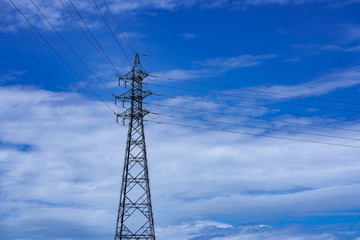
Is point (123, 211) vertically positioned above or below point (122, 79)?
below

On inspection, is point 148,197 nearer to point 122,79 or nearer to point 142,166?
point 142,166

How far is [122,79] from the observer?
182 ft

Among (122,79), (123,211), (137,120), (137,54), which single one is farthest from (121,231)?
(137,54)

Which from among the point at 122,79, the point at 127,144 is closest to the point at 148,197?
the point at 127,144

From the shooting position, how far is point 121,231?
4969 cm

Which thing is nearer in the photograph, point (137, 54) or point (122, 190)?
point (122, 190)

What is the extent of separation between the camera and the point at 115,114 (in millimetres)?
54375

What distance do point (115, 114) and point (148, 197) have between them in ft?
37.0

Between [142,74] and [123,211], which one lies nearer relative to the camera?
[123,211]

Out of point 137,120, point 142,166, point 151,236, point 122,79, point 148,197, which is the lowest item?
Answer: point 151,236

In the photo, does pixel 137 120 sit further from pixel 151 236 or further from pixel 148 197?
pixel 151 236

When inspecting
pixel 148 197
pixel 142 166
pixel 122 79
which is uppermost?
pixel 122 79

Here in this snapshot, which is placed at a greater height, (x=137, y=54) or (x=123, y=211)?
(x=137, y=54)

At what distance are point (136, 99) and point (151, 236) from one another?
16.8m
